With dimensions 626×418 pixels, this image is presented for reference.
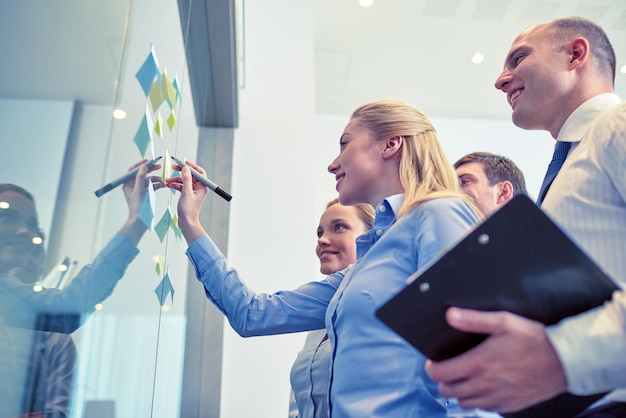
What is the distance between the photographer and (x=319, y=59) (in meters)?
3.88

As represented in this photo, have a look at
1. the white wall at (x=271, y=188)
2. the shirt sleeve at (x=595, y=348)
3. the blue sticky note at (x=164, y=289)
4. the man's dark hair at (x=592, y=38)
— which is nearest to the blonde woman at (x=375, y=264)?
the blue sticky note at (x=164, y=289)

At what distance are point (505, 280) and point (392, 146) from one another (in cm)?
79

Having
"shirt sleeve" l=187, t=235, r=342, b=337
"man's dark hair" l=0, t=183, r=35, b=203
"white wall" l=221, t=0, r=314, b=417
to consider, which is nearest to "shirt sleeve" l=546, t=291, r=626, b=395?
"man's dark hair" l=0, t=183, r=35, b=203

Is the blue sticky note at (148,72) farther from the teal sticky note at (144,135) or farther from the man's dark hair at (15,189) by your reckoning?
the man's dark hair at (15,189)

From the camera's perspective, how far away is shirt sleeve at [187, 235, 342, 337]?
1.43 meters

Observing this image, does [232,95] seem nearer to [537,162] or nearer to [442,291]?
[442,291]

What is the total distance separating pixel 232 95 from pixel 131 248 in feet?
5.23

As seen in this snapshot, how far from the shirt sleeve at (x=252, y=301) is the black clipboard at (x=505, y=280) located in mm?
870

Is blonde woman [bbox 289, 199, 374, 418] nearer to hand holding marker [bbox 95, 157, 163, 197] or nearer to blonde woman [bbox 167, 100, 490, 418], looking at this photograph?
blonde woman [bbox 167, 100, 490, 418]

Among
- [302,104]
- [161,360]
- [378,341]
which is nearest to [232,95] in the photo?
[302,104]

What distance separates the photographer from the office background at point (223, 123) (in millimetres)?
702

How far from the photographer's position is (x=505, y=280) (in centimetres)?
56

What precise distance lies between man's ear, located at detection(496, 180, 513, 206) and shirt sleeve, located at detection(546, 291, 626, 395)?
146cm

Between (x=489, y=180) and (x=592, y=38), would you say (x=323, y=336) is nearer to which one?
(x=489, y=180)
